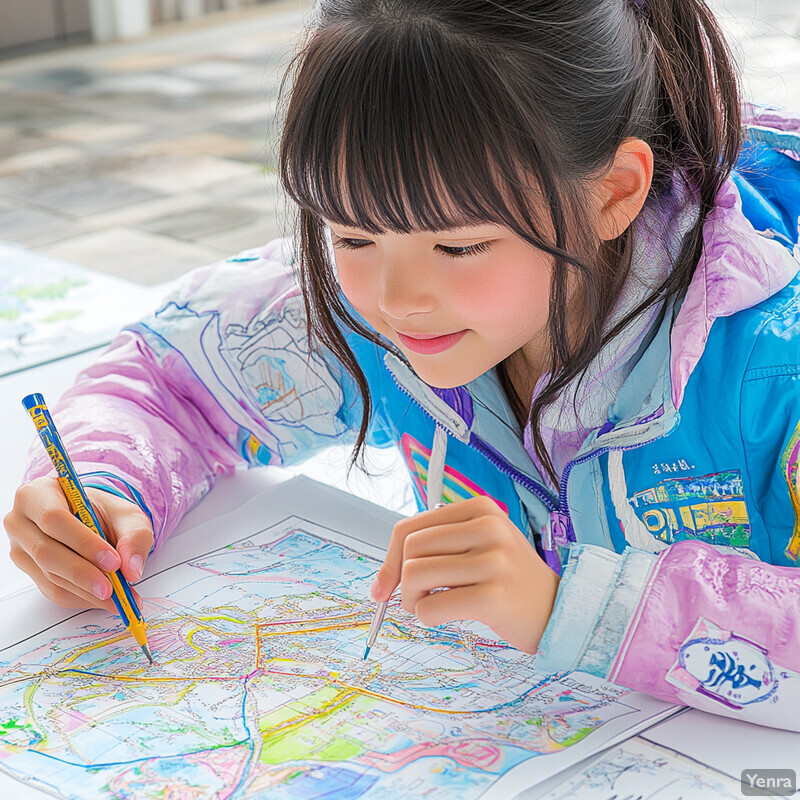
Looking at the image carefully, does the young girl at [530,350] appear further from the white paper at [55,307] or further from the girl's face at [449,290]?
the white paper at [55,307]

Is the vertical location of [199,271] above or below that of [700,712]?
above

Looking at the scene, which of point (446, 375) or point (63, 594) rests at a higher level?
point (446, 375)

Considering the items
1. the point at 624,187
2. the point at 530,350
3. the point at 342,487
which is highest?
the point at 624,187

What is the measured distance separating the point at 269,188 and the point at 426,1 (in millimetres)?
1401

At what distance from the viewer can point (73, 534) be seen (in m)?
0.64

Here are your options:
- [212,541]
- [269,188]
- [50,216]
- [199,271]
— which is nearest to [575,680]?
[212,541]

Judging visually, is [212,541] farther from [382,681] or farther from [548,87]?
[548,87]

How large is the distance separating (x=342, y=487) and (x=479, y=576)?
0.26 meters

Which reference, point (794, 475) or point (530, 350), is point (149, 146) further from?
point (794, 475)

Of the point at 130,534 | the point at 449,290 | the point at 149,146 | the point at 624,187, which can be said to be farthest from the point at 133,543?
the point at 149,146

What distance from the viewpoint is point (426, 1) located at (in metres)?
0.54

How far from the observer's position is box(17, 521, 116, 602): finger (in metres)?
0.62

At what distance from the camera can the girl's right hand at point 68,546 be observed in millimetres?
626

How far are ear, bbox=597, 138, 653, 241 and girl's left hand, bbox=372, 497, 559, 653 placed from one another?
0.17 metres
